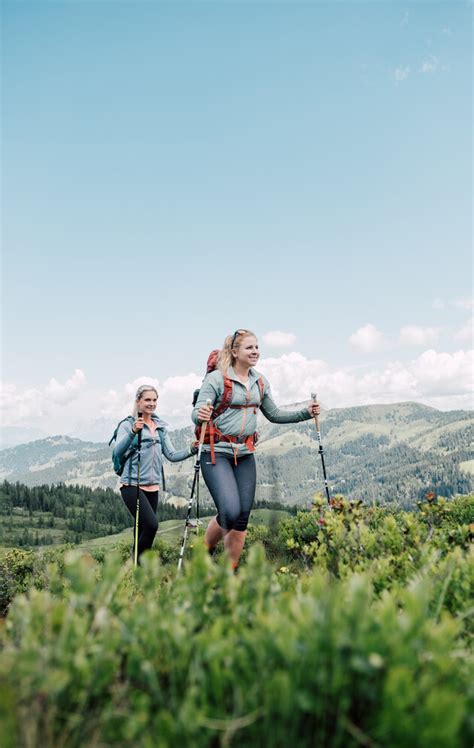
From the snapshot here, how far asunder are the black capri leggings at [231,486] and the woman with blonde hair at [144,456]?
1346 millimetres

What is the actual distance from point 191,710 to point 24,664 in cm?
75

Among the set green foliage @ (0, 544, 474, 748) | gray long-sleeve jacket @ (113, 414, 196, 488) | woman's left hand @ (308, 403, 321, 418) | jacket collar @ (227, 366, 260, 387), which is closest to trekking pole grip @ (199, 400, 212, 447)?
jacket collar @ (227, 366, 260, 387)

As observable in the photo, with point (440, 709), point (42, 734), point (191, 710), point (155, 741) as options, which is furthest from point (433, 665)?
point (42, 734)

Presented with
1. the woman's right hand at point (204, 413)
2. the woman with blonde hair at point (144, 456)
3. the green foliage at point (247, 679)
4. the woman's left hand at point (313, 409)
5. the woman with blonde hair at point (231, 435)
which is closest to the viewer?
the green foliage at point (247, 679)

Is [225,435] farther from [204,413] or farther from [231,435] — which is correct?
[204,413]

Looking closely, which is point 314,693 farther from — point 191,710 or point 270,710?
point 191,710

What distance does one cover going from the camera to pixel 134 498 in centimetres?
1005

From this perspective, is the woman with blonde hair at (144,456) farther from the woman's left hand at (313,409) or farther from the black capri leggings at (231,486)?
the woman's left hand at (313,409)

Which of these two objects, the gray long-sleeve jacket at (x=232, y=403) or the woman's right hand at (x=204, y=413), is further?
the gray long-sleeve jacket at (x=232, y=403)

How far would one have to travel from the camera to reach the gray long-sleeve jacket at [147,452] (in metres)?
10.1

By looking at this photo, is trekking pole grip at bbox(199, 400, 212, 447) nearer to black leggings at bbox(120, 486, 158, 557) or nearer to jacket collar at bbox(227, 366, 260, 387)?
jacket collar at bbox(227, 366, 260, 387)

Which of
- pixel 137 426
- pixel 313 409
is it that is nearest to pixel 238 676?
pixel 313 409

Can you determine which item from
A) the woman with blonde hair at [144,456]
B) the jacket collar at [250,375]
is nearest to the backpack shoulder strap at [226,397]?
the jacket collar at [250,375]

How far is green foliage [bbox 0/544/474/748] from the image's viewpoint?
77.6 inches
